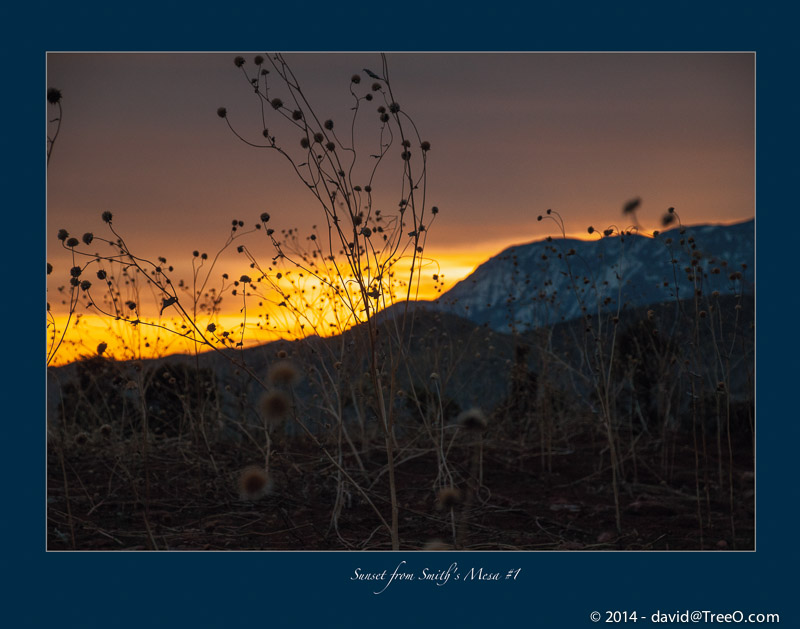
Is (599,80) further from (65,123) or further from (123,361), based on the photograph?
(123,361)

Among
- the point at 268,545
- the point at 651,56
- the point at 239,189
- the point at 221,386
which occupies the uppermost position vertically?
the point at 651,56

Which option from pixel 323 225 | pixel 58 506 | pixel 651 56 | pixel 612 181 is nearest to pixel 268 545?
pixel 58 506

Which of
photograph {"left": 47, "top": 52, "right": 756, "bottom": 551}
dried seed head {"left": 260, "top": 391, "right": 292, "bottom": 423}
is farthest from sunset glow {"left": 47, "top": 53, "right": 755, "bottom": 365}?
dried seed head {"left": 260, "top": 391, "right": 292, "bottom": 423}

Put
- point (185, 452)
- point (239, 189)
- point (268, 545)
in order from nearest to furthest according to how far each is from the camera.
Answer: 1. point (268, 545)
2. point (239, 189)
3. point (185, 452)

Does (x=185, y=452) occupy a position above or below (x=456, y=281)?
Result: below

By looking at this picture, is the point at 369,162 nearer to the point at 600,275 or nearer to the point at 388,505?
the point at 600,275

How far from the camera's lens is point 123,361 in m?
4.31

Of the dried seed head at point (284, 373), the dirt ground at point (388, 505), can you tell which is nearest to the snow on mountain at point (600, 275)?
the dirt ground at point (388, 505)

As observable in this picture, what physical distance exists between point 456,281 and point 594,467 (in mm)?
1530

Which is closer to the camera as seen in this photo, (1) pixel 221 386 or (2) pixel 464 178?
(2) pixel 464 178

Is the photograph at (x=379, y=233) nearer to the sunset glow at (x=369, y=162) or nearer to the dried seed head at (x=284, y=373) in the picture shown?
the sunset glow at (x=369, y=162)

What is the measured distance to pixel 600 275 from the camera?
14.6ft

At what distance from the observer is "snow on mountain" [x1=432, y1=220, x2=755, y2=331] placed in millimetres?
3627

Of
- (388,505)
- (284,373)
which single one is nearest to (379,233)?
(284,373)
